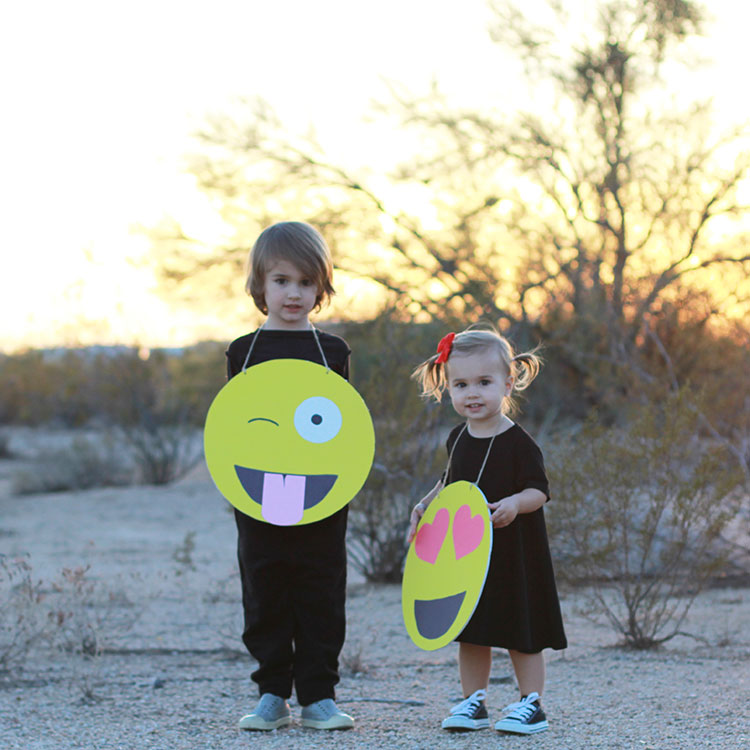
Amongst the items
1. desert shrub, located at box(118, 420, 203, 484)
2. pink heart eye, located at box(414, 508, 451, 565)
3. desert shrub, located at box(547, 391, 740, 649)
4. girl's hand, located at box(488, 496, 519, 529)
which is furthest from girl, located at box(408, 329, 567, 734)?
desert shrub, located at box(118, 420, 203, 484)

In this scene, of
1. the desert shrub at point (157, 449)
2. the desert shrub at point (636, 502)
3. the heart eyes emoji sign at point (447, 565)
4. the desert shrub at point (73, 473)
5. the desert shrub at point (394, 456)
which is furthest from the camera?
the desert shrub at point (157, 449)

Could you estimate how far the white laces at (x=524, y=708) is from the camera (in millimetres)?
3145

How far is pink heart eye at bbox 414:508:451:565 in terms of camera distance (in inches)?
129

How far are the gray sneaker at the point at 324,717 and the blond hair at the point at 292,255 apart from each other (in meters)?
1.34

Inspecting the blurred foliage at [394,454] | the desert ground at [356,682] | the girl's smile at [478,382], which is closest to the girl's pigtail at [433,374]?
the girl's smile at [478,382]

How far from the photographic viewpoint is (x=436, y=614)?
3.17 metres

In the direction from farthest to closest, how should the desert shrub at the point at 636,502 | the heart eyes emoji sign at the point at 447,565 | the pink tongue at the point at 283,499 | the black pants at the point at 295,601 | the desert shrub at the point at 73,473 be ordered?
the desert shrub at the point at 73,473 → the desert shrub at the point at 636,502 → the black pants at the point at 295,601 → the pink tongue at the point at 283,499 → the heart eyes emoji sign at the point at 447,565

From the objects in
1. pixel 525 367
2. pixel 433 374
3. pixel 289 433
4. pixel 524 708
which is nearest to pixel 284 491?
pixel 289 433

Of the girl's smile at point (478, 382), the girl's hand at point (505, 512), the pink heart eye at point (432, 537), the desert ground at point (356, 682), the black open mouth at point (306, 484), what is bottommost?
the desert ground at point (356, 682)

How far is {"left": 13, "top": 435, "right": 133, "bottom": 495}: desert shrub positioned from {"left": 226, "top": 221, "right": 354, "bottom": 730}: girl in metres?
11.9

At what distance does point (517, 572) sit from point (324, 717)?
80 centimetres

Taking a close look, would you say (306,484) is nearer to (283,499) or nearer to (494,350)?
(283,499)

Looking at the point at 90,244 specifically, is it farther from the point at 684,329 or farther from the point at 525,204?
the point at 684,329

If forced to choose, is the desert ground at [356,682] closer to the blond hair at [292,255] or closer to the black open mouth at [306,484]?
the black open mouth at [306,484]
